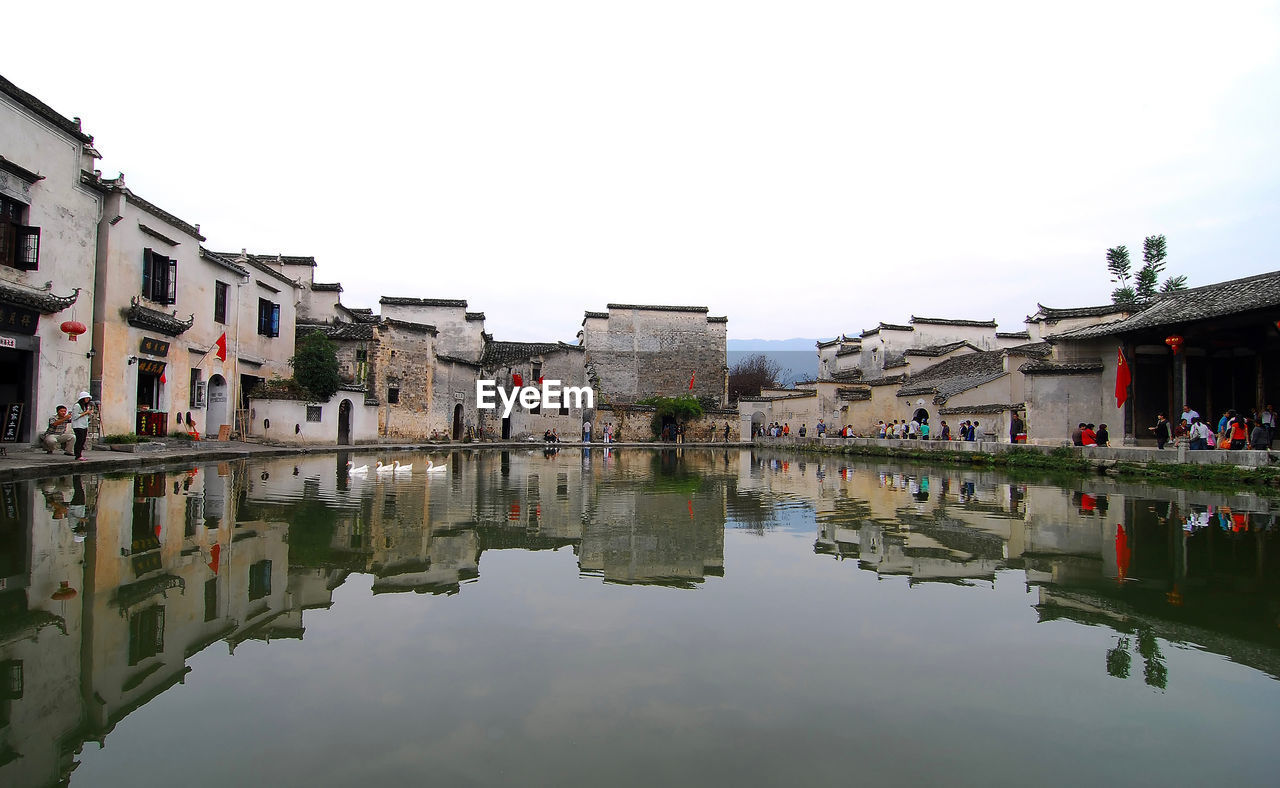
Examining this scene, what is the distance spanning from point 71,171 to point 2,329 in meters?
3.82

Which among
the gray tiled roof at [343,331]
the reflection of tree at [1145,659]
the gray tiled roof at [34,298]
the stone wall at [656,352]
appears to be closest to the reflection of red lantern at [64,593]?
the reflection of tree at [1145,659]

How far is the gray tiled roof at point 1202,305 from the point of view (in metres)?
15.6

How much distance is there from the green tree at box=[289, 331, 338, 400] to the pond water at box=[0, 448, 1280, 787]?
17450 mm

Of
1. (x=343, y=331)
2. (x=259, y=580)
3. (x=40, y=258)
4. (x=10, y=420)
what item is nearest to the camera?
(x=259, y=580)

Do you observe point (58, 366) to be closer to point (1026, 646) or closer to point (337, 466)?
point (337, 466)

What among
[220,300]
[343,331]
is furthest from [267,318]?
[343,331]

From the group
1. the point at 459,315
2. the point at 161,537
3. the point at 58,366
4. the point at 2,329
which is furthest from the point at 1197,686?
the point at 459,315

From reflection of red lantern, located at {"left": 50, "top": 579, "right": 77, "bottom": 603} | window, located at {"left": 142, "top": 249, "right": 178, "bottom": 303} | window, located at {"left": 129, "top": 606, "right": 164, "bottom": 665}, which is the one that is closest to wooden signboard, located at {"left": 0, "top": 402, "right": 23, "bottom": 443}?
window, located at {"left": 142, "top": 249, "right": 178, "bottom": 303}

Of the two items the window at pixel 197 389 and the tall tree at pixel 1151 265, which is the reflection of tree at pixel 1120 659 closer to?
the window at pixel 197 389

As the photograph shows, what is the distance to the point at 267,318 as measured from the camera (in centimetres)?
2458

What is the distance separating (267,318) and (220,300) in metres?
2.79

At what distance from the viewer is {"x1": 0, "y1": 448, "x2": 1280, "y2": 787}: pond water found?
246 cm

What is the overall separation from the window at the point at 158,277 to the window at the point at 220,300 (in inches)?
104

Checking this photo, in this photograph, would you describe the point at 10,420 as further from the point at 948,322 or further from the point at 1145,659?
the point at 948,322
